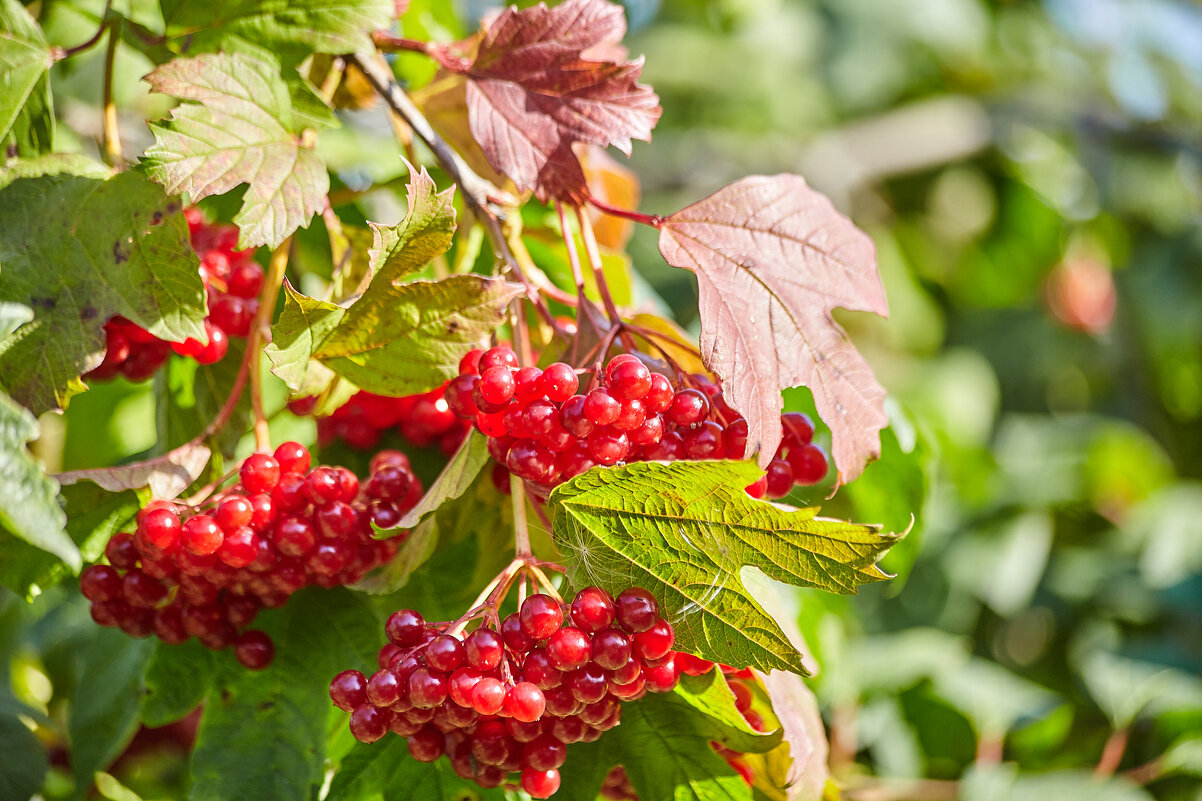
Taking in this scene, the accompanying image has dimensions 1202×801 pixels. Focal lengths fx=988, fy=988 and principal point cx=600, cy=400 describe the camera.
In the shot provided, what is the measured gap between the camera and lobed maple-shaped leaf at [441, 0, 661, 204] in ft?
2.12

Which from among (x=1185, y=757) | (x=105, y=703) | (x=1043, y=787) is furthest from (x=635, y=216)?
(x=1185, y=757)

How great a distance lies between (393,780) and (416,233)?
35 centimetres

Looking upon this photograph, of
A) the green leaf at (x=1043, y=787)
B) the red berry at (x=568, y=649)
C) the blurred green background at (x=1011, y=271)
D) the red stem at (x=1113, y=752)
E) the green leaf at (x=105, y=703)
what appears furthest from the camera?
the blurred green background at (x=1011, y=271)

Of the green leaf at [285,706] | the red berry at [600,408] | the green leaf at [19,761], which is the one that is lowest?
the green leaf at [19,761]

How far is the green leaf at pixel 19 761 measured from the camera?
757mm

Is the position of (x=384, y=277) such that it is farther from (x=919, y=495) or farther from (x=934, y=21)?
(x=934, y=21)

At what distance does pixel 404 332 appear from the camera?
600 millimetres

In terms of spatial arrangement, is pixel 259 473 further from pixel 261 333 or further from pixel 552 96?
pixel 552 96

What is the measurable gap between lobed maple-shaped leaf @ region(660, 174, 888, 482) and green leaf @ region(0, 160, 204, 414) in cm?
30

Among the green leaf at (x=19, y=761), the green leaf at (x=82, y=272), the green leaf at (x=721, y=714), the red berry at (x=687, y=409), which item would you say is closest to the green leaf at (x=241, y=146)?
the green leaf at (x=82, y=272)

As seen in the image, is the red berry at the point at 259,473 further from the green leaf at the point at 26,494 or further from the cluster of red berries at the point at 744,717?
the cluster of red berries at the point at 744,717

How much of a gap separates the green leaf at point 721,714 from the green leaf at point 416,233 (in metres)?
0.30

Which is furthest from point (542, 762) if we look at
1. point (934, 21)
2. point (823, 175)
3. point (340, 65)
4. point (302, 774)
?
point (934, 21)

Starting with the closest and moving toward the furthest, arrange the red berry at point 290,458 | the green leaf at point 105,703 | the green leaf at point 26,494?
the green leaf at point 26,494 < the red berry at point 290,458 < the green leaf at point 105,703
